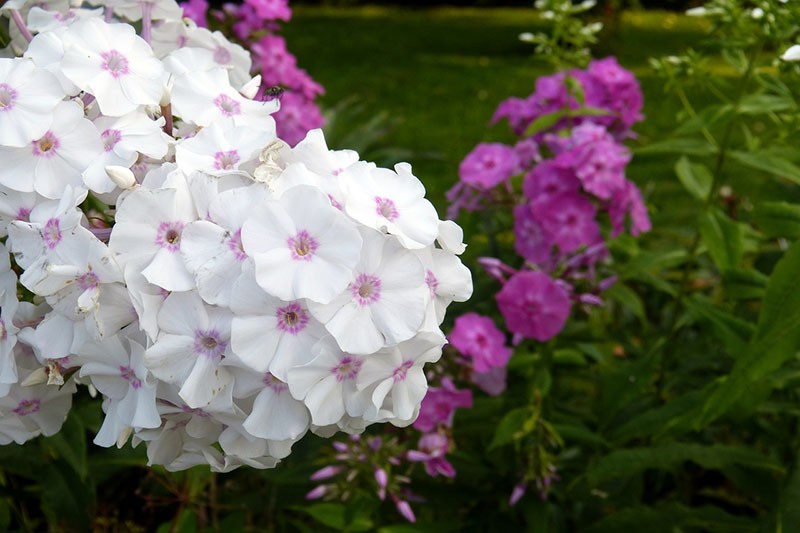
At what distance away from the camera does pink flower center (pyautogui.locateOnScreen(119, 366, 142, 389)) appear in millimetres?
946

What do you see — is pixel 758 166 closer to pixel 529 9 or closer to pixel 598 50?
pixel 598 50

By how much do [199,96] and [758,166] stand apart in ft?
3.15

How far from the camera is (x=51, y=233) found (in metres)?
0.94

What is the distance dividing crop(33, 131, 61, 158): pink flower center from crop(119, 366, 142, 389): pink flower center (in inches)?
9.3

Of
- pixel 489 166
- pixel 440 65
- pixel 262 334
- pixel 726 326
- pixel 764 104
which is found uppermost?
pixel 262 334

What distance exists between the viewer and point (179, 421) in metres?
0.97

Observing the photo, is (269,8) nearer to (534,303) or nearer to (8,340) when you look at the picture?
(534,303)

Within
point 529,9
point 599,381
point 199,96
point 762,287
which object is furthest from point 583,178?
point 529,9

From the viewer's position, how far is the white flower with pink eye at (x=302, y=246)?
33.2 inches

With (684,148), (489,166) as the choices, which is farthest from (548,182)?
(684,148)

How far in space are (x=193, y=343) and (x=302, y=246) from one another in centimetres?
13

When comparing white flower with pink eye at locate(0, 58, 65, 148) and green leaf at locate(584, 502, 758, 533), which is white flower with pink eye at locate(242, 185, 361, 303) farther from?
green leaf at locate(584, 502, 758, 533)

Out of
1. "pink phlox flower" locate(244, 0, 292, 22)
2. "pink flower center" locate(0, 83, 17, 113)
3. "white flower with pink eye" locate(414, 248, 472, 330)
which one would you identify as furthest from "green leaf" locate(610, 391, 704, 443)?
"pink phlox flower" locate(244, 0, 292, 22)

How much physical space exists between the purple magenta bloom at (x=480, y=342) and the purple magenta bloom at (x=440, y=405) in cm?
6
